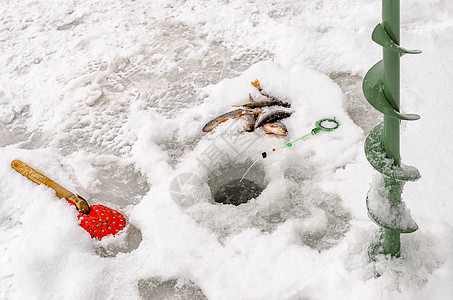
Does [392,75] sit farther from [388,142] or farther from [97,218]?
[97,218]

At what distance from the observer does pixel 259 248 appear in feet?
8.63

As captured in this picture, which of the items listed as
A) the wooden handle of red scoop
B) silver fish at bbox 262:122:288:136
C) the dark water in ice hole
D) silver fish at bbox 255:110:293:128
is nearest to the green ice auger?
the dark water in ice hole

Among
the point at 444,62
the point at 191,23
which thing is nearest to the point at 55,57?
the point at 191,23

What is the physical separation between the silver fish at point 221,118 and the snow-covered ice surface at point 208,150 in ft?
0.16

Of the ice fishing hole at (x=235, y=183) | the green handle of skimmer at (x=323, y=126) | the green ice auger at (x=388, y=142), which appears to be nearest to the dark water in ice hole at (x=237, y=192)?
the ice fishing hole at (x=235, y=183)

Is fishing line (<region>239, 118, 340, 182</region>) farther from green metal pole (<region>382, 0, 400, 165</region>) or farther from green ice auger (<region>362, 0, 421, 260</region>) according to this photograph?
green metal pole (<region>382, 0, 400, 165</region>)

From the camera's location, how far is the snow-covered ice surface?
Answer: 254cm

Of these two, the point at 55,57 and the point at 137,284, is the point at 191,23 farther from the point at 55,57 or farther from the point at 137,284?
the point at 137,284

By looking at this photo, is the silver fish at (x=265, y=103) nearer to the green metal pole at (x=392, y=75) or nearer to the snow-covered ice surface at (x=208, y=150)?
the snow-covered ice surface at (x=208, y=150)

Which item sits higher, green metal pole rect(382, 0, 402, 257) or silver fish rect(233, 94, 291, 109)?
green metal pole rect(382, 0, 402, 257)

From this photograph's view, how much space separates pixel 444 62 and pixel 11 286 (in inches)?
126

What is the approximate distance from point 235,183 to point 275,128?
18.3 inches

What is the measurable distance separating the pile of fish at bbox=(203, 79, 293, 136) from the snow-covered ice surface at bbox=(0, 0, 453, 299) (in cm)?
6

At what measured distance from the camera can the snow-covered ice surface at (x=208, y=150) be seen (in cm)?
254
